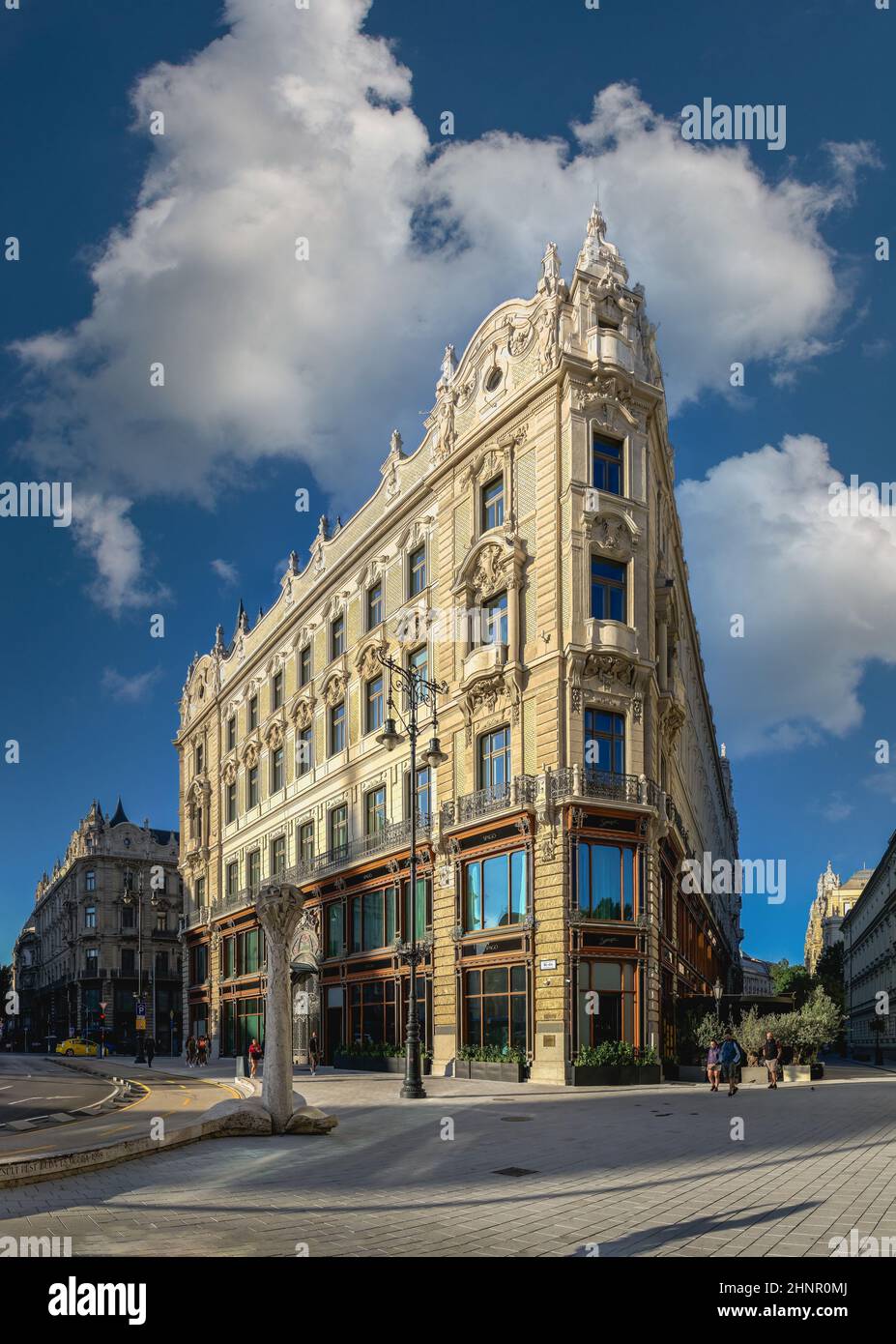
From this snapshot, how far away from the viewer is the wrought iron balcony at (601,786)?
33.4 m

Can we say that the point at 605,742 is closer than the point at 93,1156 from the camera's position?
No

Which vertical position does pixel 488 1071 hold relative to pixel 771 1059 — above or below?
below

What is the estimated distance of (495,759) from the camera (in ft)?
124

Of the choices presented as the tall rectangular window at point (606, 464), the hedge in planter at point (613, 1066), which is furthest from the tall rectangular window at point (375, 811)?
the tall rectangular window at point (606, 464)

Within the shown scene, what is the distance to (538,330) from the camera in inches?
1527

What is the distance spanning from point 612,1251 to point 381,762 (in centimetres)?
3714

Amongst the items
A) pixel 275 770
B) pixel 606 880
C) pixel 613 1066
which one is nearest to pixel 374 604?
pixel 275 770

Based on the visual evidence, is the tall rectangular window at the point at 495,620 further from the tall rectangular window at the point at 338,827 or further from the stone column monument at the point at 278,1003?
the stone column monument at the point at 278,1003

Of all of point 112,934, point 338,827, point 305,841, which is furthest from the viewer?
point 112,934

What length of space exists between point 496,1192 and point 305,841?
42961 mm

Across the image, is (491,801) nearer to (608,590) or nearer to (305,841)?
(608,590)

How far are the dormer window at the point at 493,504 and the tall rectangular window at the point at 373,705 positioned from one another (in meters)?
10.1

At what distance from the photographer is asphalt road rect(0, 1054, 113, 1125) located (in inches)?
1020
